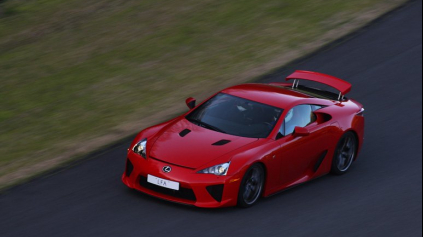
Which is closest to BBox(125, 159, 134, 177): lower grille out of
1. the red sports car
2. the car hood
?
the red sports car

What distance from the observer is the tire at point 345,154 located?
1083cm

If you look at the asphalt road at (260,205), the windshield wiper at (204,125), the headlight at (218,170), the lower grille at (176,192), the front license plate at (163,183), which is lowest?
the asphalt road at (260,205)

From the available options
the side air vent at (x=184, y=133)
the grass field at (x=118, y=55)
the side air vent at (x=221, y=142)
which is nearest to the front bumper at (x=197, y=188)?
the side air vent at (x=221, y=142)

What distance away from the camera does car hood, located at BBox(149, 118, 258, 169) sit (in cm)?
924

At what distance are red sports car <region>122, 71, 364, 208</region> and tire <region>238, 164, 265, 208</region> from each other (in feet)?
0.04

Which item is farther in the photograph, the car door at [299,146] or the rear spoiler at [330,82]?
the rear spoiler at [330,82]

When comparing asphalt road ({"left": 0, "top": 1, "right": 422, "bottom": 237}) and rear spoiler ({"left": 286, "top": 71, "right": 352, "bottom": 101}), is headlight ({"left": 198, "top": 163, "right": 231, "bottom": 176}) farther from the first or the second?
rear spoiler ({"left": 286, "top": 71, "right": 352, "bottom": 101})

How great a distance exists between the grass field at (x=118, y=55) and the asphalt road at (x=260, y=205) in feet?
2.71

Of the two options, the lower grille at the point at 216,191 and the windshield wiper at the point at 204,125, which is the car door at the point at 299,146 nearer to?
the windshield wiper at the point at 204,125

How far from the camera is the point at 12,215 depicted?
28.8ft

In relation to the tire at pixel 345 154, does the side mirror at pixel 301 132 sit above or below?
above

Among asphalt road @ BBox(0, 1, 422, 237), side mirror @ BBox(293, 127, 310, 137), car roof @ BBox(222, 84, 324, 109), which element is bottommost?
asphalt road @ BBox(0, 1, 422, 237)

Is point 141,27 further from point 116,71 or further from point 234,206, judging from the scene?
point 234,206

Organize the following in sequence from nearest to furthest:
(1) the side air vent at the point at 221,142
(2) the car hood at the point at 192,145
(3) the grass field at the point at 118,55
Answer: (2) the car hood at the point at 192,145 → (1) the side air vent at the point at 221,142 → (3) the grass field at the point at 118,55
